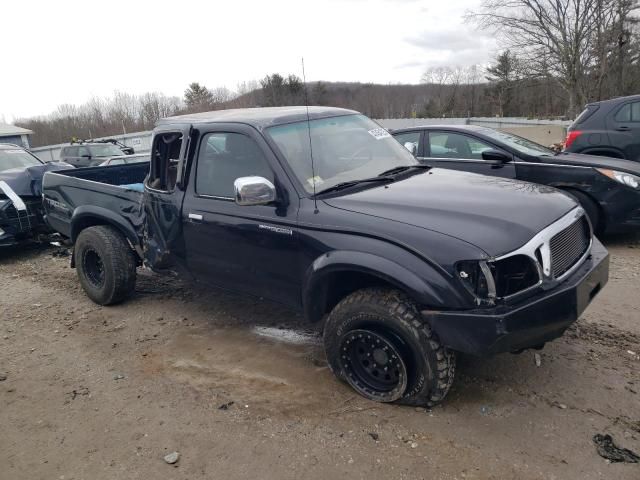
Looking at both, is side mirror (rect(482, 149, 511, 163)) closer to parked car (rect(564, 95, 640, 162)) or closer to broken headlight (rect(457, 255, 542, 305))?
broken headlight (rect(457, 255, 542, 305))

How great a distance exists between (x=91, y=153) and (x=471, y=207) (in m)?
18.3

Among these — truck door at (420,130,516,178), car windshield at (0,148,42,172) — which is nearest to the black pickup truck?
truck door at (420,130,516,178)

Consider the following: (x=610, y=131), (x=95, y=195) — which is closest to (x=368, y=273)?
(x=95, y=195)

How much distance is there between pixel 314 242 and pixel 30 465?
7.16 ft

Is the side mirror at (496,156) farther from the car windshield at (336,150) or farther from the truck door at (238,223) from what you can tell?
the truck door at (238,223)

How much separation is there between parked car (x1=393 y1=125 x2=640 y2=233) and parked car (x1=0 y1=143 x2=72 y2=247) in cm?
581

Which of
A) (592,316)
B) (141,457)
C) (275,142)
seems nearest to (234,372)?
(141,457)

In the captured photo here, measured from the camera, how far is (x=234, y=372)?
388 cm

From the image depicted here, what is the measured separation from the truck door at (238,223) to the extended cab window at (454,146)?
378cm

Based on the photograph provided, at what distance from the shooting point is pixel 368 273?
3.05 m

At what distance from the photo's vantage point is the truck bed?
4945 millimetres

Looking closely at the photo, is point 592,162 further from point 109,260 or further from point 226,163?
point 109,260

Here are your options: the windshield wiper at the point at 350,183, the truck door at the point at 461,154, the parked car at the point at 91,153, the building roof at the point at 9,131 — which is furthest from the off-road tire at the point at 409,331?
the building roof at the point at 9,131

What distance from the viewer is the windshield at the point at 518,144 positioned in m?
6.55
